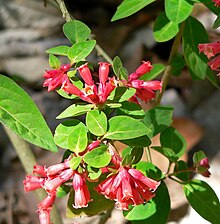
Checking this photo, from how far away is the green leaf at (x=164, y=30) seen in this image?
1381mm

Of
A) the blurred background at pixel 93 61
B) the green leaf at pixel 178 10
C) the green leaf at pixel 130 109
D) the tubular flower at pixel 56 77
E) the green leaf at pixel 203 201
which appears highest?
the green leaf at pixel 178 10

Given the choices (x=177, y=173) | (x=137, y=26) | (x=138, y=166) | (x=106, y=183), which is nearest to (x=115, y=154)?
(x=106, y=183)

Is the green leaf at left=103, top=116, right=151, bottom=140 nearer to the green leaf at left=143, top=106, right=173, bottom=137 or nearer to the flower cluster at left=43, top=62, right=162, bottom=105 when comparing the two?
the flower cluster at left=43, top=62, right=162, bottom=105

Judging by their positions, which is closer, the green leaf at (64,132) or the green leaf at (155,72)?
the green leaf at (64,132)

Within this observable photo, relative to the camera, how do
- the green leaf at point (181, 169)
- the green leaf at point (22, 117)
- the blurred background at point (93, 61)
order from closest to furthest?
the green leaf at point (22, 117), the green leaf at point (181, 169), the blurred background at point (93, 61)

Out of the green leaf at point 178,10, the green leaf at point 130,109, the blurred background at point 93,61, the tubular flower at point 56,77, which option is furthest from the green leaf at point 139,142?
the blurred background at point 93,61

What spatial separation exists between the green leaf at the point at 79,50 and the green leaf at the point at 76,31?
0.06 m

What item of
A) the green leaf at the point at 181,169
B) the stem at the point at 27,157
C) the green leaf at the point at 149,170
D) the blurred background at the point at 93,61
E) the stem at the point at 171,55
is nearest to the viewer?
→ the green leaf at the point at 149,170

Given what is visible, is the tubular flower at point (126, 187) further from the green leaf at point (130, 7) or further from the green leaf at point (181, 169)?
the green leaf at point (130, 7)

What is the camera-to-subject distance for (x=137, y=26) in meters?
3.60

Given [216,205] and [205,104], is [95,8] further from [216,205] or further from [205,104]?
[216,205]

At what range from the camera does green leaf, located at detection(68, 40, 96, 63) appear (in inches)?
43.2

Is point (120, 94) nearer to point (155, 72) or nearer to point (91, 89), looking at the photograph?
point (91, 89)

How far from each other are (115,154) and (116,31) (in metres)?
2.59
